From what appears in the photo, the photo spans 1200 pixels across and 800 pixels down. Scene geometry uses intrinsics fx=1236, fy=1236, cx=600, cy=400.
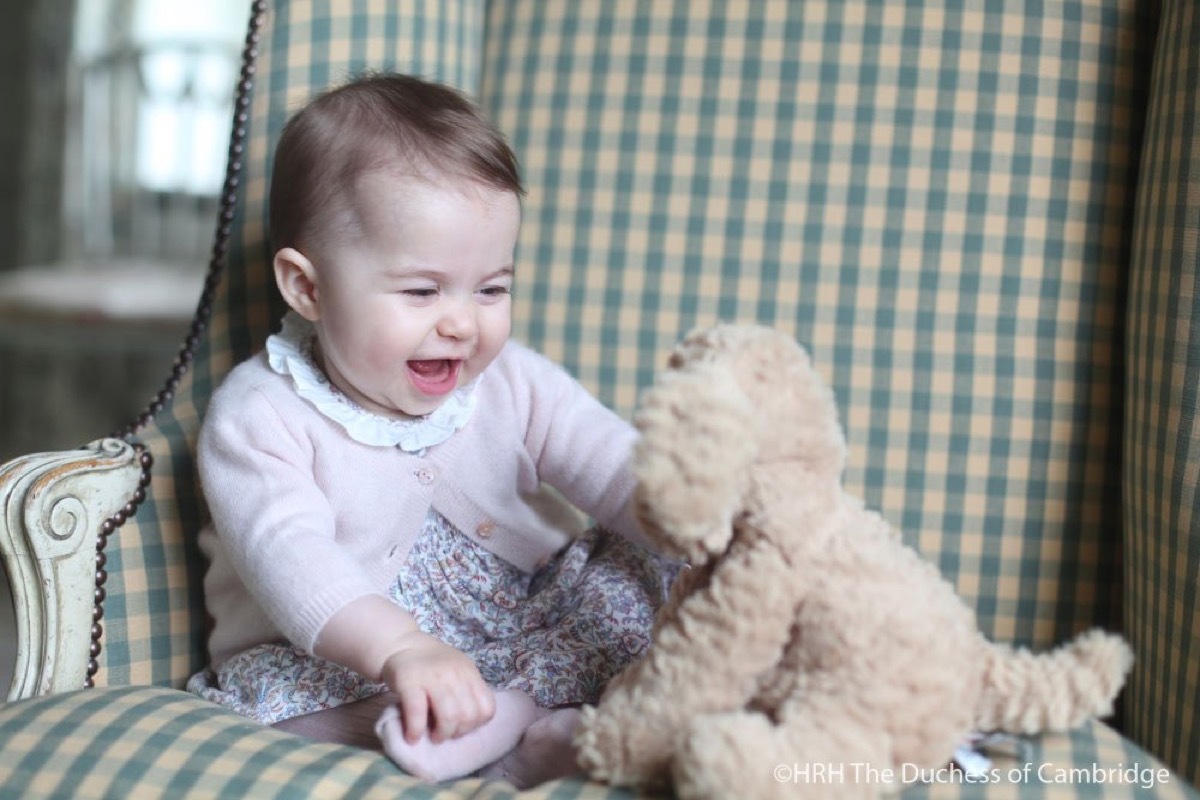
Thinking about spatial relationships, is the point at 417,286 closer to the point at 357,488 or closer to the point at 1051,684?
the point at 357,488

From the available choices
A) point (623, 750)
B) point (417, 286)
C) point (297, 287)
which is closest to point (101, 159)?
point (297, 287)

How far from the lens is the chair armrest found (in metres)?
0.99

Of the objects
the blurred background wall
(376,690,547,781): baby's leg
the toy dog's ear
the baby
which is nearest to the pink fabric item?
the baby

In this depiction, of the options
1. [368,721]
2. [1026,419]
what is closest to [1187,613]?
[1026,419]

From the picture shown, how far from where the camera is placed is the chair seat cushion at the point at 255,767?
78 centimetres

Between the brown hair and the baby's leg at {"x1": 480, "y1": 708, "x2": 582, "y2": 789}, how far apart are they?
0.42m

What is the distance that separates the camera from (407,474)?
1065 mm

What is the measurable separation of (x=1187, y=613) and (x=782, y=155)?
56 cm

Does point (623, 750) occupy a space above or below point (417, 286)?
below

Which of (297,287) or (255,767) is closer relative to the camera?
(255,767)

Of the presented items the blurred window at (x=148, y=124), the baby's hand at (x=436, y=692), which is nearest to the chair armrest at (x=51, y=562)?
the baby's hand at (x=436, y=692)

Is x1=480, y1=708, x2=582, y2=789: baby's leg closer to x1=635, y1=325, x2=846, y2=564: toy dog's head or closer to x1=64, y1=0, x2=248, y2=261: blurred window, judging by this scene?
x1=635, y1=325, x2=846, y2=564: toy dog's head

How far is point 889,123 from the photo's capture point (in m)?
1.20

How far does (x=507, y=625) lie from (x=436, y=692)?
0.82 ft
